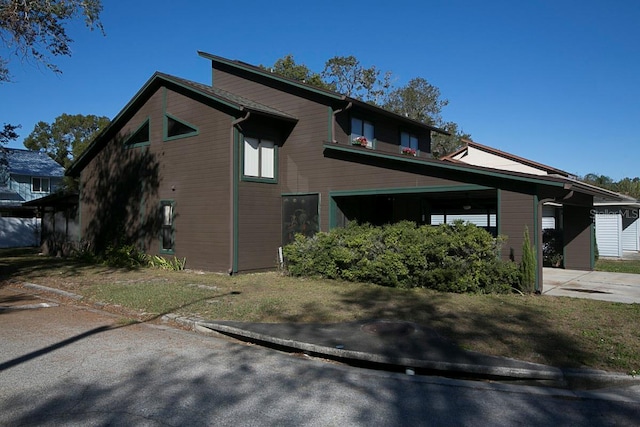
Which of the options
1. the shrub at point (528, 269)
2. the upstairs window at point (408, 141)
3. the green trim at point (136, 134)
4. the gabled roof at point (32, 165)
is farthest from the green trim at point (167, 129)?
the gabled roof at point (32, 165)

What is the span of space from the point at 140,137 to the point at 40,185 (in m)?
30.5

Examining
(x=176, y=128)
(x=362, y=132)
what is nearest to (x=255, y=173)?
(x=176, y=128)

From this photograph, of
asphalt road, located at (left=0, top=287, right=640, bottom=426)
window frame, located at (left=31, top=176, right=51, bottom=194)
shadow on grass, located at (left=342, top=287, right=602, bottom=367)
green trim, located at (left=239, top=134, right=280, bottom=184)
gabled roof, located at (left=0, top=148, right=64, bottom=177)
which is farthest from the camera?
window frame, located at (left=31, top=176, right=51, bottom=194)

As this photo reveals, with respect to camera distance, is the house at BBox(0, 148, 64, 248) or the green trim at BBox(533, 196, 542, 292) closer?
the green trim at BBox(533, 196, 542, 292)

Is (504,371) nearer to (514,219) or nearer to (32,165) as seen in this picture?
(514,219)

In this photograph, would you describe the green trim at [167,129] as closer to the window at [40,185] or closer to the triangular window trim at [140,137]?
the triangular window trim at [140,137]

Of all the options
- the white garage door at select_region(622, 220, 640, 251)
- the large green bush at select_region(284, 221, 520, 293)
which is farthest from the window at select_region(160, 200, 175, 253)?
the white garage door at select_region(622, 220, 640, 251)

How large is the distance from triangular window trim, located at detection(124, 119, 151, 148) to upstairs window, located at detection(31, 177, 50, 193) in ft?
97.0

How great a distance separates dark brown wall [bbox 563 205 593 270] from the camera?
15.1 m

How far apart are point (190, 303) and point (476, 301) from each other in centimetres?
572

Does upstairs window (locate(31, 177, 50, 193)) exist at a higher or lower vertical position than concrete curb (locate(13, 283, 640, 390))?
higher

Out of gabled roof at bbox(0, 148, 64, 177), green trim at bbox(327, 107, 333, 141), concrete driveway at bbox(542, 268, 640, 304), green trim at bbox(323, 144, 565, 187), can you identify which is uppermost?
gabled roof at bbox(0, 148, 64, 177)

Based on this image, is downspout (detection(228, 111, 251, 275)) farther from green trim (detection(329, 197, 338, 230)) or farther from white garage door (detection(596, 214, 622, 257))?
white garage door (detection(596, 214, 622, 257))

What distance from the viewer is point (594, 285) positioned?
461 inches
